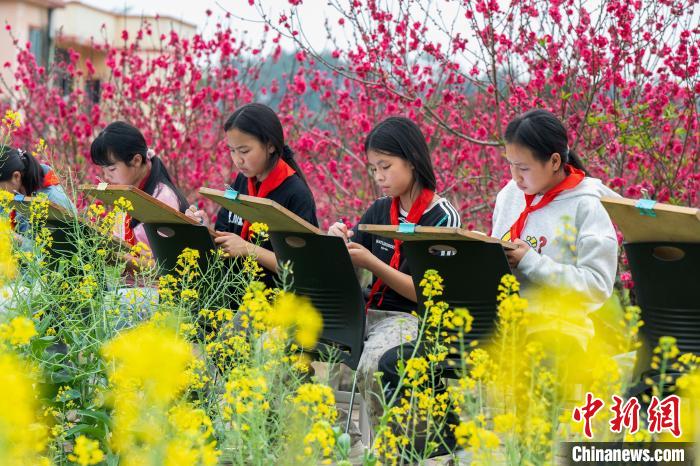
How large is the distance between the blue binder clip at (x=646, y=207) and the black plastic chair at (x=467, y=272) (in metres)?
0.50

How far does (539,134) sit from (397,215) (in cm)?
69

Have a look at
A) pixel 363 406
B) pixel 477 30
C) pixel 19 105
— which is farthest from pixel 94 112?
pixel 363 406

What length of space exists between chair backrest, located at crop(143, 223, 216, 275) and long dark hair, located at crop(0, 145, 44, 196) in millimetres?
1177

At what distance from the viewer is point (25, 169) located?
15.9 feet

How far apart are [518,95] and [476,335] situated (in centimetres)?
193

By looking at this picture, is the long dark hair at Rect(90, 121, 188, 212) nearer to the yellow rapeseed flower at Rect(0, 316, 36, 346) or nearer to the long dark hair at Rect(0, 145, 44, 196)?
the long dark hair at Rect(0, 145, 44, 196)

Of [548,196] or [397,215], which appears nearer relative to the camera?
[548,196]

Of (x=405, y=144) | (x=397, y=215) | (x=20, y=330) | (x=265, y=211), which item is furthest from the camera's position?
(x=397, y=215)

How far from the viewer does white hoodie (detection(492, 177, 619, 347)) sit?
3.24 m

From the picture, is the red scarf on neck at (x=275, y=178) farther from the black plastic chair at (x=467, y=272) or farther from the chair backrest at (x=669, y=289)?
the chair backrest at (x=669, y=289)

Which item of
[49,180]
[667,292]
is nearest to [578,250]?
[667,292]

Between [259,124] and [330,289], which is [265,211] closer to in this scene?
[330,289]

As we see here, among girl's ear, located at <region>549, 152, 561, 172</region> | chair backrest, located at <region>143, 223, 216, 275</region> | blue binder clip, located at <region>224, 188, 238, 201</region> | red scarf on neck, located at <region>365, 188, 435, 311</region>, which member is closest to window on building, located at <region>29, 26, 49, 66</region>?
chair backrest, located at <region>143, 223, 216, 275</region>

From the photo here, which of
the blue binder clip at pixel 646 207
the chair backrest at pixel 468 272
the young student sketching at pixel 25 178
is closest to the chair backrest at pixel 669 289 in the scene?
the blue binder clip at pixel 646 207
